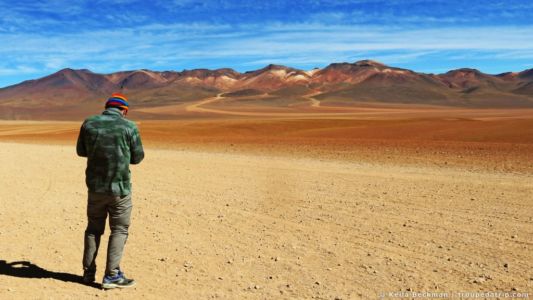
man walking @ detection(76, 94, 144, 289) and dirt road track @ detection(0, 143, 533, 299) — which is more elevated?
man walking @ detection(76, 94, 144, 289)

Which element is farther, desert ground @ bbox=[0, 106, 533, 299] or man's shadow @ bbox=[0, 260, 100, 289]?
man's shadow @ bbox=[0, 260, 100, 289]

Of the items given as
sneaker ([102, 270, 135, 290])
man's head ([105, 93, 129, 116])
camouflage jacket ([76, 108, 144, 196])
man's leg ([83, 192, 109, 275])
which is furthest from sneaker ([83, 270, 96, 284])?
man's head ([105, 93, 129, 116])

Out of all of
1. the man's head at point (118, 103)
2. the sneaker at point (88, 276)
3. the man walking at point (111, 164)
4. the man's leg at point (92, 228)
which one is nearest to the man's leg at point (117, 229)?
the man walking at point (111, 164)

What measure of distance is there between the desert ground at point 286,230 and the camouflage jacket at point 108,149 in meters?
1.11

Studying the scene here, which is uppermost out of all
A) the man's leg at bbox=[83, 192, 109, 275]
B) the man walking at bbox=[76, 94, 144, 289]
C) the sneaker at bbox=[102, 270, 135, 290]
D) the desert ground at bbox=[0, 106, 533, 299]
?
the man walking at bbox=[76, 94, 144, 289]

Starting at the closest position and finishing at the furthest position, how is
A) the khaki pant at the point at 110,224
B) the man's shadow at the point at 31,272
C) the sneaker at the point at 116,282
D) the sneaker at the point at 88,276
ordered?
the khaki pant at the point at 110,224, the sneaker at the point at 116,282, the sneaker at the point at 88,276, the man's shadow at the point at 31,272

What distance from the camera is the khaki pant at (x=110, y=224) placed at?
521 centimetres

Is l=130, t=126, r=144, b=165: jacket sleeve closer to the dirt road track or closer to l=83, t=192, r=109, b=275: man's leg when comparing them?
Result: l=83, t=192, r=109, b=275: man's leg

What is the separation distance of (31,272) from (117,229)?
4.46 feet

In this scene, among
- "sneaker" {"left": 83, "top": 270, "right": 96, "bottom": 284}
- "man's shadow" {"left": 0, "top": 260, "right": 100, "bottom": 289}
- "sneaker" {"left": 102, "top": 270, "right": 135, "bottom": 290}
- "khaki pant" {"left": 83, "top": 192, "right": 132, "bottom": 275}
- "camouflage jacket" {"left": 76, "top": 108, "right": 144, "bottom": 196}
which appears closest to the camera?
"camouflage jacket" {"left": 76, "top": 108, "right": 144, "bottom": 196}

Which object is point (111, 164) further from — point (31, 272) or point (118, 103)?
point (31, 272)

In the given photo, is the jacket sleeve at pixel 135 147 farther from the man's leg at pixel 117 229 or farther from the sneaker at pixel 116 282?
the sneaker at pixel 116 282

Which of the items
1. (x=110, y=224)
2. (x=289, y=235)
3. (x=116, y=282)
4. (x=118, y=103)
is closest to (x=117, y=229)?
(x=110, y=224)

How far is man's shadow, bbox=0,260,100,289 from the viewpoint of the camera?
571 centimetres
